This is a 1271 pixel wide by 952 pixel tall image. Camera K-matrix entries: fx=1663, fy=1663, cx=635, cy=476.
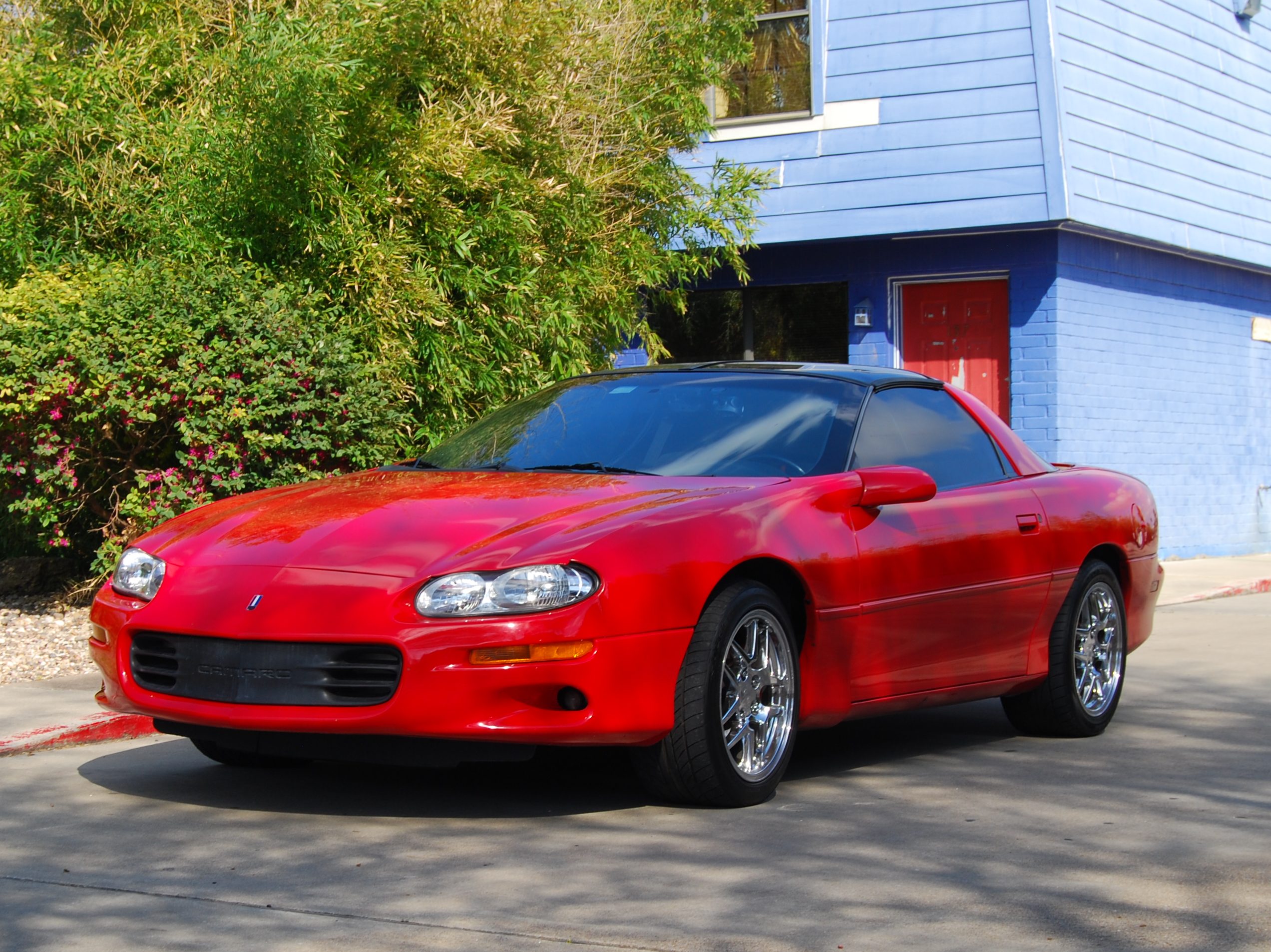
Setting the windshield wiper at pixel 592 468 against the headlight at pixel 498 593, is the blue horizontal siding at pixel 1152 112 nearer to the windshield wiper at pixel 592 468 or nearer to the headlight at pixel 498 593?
the windshield wiper at pixel 592 468

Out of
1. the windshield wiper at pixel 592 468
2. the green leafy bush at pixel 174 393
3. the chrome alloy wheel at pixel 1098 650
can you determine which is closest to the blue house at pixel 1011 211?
the green leafy bush at pixel 174 393

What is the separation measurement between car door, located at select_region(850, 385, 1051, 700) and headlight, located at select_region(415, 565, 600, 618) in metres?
1.35

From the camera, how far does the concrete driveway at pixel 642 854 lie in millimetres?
4051

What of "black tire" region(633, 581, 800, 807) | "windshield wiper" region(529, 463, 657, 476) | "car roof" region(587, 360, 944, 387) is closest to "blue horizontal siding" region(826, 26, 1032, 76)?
"car roof" region(587, 360, 944, 387)

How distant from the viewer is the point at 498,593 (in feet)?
Answer: 16.2

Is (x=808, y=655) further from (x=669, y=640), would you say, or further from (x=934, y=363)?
(x=934, y=363)

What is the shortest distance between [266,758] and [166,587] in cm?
104

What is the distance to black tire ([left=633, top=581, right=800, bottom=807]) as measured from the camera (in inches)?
205

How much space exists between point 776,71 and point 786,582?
11112 mm

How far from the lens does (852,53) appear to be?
15484 millimetres

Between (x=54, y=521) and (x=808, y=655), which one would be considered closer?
(x=808, y=655)

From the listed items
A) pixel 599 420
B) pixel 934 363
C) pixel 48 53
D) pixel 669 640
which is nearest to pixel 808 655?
pixel 669 640

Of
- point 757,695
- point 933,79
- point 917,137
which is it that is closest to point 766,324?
point 917,137

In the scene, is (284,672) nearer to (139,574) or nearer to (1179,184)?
(139,574)
